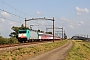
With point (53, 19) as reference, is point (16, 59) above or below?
below

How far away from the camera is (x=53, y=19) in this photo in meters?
68.0

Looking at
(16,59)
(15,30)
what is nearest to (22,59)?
(16,59)

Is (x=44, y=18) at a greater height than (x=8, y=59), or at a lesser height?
greater

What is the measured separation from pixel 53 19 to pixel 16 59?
46.4m

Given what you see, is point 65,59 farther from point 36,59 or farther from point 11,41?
point 11,41

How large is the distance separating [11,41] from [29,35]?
33.1 ft

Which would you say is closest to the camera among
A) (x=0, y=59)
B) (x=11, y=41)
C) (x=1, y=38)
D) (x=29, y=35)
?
(x=0, y=59)

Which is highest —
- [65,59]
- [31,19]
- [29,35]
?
[31,19]

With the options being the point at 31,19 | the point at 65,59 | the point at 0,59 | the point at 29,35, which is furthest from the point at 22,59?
the point at 29,35

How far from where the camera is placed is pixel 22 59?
75.0 ft

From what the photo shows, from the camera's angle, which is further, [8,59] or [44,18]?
[44,18]

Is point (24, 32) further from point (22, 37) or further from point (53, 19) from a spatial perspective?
point (53, 19)

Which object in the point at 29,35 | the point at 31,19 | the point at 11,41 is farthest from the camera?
the point at 29,35

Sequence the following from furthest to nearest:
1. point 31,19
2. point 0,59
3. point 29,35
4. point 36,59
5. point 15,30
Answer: point 15,30, point 29,35, point 31,19, point 36,59, point 0,59
